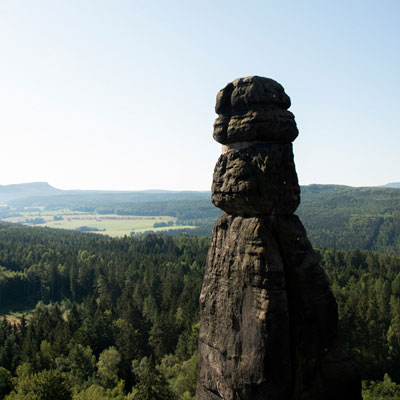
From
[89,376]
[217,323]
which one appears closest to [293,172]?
[217,323]

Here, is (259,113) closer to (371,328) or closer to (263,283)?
(263,283)

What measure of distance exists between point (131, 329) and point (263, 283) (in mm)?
47313

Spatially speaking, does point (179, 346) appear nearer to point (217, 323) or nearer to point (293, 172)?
point (217, 323)

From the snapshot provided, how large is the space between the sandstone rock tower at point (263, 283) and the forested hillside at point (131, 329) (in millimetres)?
21032

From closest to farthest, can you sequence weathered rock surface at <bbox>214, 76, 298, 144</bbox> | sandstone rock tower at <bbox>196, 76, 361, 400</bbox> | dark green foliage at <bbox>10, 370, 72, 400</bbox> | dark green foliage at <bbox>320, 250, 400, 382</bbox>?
1. sandstone rock tower at <bbox>196, 76, 361, 400</bbox>
2. weathered rock surface at <bbox>214, 76, 298, 144</bbox>
3. dark green foliage at <bbox>10, 370, 72, 400</bbox>
4. dark green foliage at <bbox>320, 250, 400, 382</bbox>

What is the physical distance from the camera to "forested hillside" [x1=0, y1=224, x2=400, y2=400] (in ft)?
136

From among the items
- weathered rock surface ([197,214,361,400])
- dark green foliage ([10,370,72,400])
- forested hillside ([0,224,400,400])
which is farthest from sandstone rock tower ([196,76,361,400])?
dark green foliage ([10,370,72,400])

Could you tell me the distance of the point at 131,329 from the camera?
5625 cm

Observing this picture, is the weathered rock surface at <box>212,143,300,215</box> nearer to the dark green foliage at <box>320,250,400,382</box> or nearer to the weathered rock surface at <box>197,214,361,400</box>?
the weathered rock surface at <box>197,214,361,400</box>

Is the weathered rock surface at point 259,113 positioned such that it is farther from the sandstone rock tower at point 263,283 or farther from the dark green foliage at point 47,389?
the dark green foliage at point 47,389

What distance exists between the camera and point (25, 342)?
2120 inches

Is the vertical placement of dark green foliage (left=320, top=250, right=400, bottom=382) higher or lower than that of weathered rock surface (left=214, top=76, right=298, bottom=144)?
lower

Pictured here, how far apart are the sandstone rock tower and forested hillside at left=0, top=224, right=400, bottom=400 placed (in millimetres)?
21032

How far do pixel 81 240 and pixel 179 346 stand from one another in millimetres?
132909
